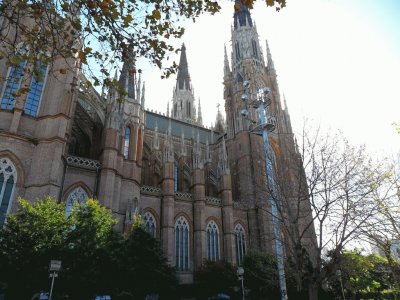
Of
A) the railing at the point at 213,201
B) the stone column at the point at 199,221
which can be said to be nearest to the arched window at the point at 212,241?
the stone column at the point at 199,221

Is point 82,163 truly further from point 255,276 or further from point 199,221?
point 255,276

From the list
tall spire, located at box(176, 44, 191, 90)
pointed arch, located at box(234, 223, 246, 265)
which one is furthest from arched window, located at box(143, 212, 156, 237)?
tall spire, located at box(176, 44, 191, 90)

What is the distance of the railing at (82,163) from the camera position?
20.5m

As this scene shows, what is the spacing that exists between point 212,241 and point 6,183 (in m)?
18.3

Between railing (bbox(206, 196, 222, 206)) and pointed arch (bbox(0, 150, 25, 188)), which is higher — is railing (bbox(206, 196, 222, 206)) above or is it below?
above

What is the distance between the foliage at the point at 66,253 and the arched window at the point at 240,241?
15.9m

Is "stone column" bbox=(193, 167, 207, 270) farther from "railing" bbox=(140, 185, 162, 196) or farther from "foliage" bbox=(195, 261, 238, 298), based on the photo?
"railing" bbox=(140, 185, 162, 196)

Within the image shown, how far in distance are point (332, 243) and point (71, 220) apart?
10633 millimetres

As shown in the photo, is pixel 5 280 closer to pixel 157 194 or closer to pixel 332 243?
pixel 332 243

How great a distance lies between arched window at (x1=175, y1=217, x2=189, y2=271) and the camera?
26.2 metres

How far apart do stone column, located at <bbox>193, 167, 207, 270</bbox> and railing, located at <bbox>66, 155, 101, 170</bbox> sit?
1040 centimetres

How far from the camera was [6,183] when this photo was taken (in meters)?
16.0

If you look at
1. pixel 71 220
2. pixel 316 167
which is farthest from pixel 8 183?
pixel 316 167

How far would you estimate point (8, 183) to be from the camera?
634 inches
